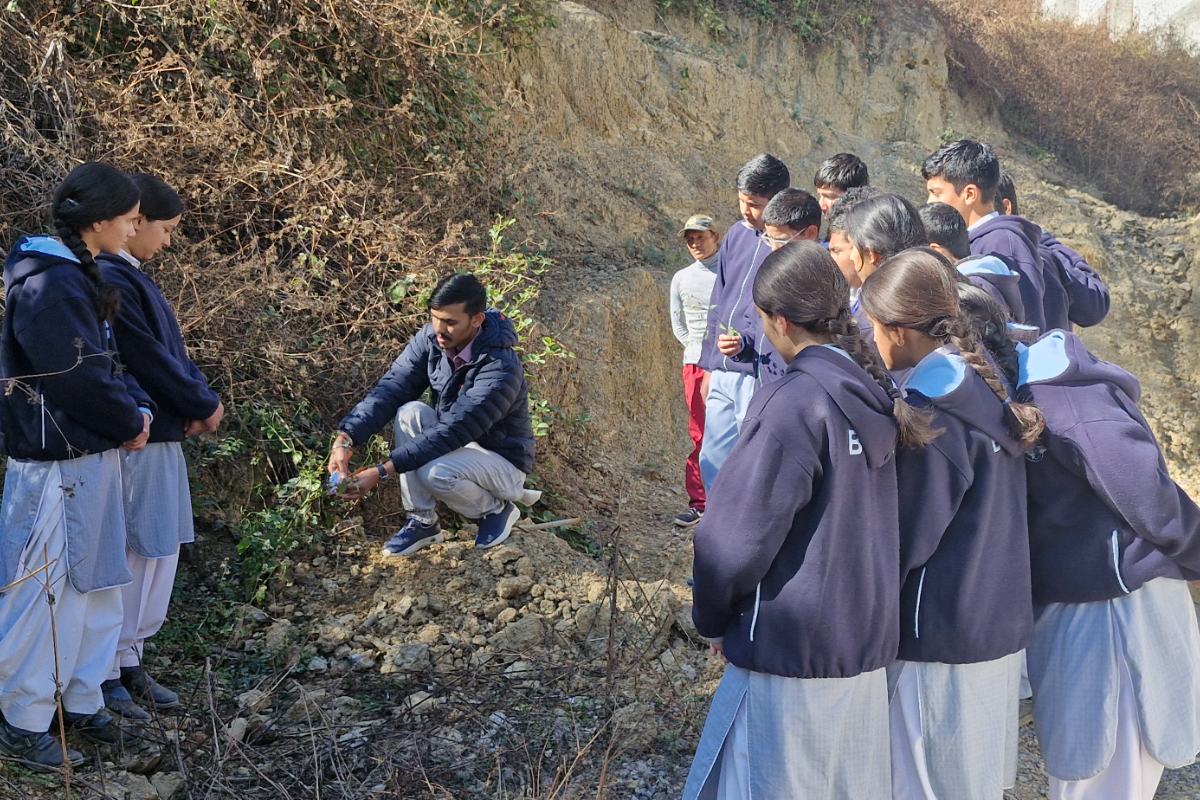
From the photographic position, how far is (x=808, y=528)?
2105 millimetres

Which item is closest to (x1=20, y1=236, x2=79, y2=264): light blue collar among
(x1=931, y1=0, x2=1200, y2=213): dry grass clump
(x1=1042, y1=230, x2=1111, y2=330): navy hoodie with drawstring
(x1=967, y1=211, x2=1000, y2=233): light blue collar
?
(x1=967, y1=211, x2=1000, y2=233): light blue collar

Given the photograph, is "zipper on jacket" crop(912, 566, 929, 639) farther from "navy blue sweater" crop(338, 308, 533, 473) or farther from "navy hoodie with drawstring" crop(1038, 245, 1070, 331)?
"navy blue sweater" crop(338, 308, 533, 473)

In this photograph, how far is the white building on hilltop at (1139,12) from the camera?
17.1 m

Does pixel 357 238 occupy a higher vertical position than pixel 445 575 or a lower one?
higher

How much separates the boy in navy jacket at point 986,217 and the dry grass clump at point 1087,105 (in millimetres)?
10426

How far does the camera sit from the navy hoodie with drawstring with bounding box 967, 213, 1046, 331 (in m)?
3.63

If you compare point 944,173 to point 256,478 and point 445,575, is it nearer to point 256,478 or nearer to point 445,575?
point 445,575

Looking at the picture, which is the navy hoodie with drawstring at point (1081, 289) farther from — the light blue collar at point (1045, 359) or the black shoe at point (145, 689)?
the black shoe at point (145, 689)

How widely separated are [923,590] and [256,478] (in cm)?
346

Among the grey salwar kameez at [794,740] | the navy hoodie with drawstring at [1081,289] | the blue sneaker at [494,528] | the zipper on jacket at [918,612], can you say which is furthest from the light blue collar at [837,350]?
the blue sneaker at [494,528]

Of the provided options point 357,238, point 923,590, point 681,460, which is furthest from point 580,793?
point 681,460

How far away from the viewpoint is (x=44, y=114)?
5156 millimetres

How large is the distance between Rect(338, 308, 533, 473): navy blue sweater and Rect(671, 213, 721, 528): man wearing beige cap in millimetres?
1109

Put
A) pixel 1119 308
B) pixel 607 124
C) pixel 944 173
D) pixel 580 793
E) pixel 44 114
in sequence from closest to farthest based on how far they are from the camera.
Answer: pixel 580 793, pixel 944 173, pixel 44 114, pixel 607 124, pixel 1119 308
